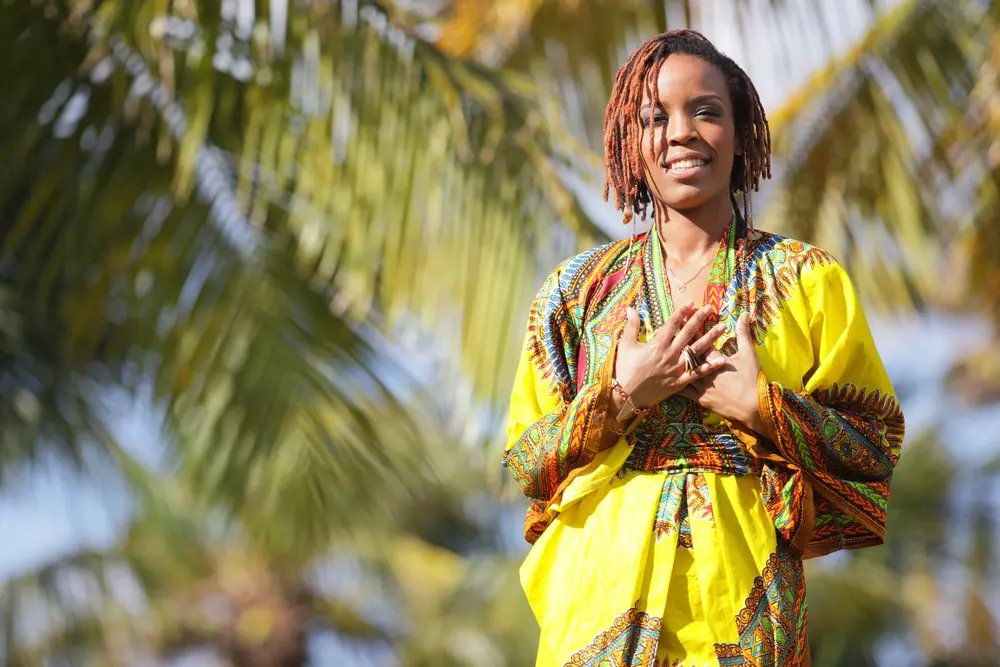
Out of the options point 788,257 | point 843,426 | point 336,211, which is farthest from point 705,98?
point 336,211

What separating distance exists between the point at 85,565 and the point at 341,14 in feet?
14.9

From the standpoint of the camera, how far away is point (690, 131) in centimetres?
270

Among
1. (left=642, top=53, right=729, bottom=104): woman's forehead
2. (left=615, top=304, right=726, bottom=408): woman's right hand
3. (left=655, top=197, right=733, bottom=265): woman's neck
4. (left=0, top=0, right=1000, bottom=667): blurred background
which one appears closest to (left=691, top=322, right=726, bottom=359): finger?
(left=615, top=304, right=726, bottom=408): woman's right hand

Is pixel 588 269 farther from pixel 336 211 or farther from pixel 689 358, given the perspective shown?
pixel 336 211

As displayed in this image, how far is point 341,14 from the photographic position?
5.39 m

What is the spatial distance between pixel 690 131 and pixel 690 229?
20 centimetres

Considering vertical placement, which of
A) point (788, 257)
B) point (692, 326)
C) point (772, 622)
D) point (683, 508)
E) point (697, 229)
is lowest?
point (772, 622)

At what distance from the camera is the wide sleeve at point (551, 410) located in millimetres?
2619

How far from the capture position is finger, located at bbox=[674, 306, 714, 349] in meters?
2.59

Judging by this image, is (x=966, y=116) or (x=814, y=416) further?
(x=966, y=116)

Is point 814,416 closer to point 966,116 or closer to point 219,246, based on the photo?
point 219,246

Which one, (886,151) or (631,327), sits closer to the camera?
(631,327)

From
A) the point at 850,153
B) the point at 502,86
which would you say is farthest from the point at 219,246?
the point at 850,153

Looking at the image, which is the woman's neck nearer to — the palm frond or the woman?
the woman
